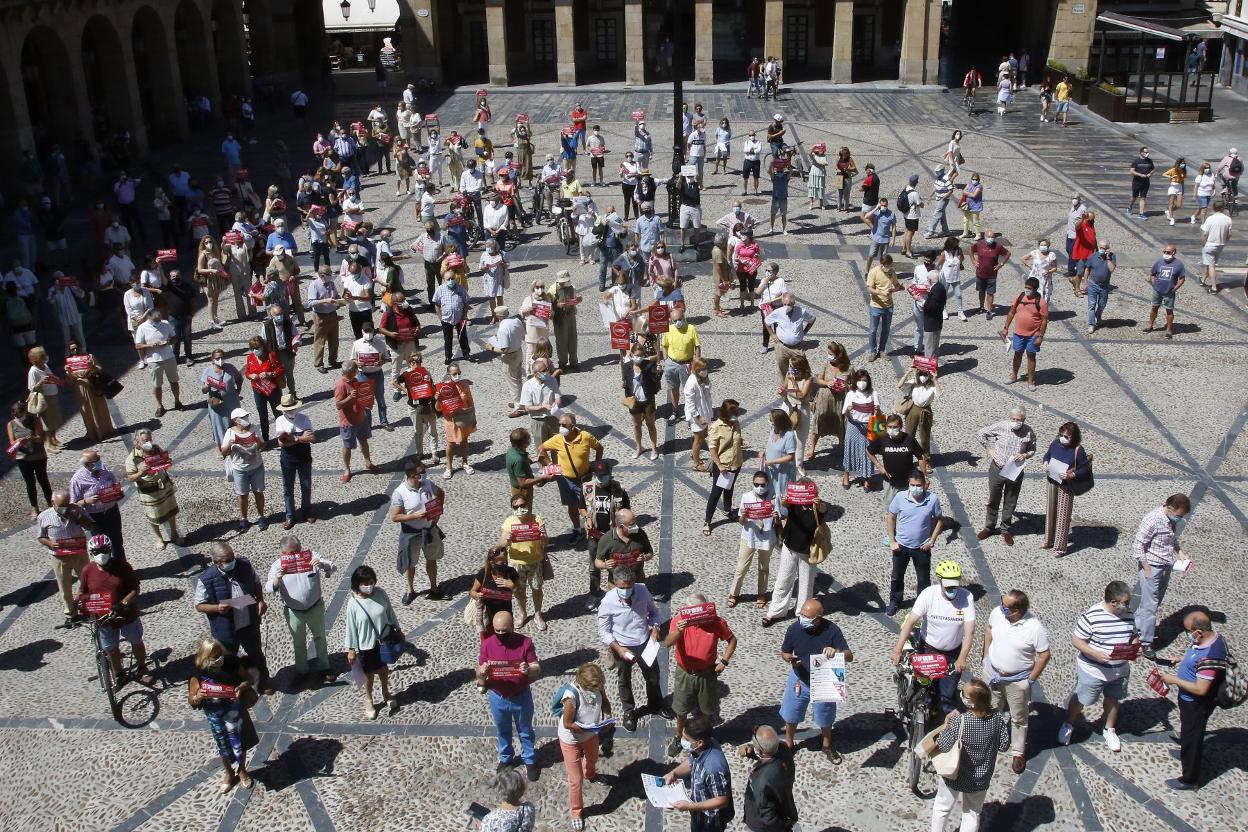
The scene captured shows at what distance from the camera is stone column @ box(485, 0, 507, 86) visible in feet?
146

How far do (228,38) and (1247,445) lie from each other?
38.8 m

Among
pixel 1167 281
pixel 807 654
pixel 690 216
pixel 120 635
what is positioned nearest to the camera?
pixel 807 654

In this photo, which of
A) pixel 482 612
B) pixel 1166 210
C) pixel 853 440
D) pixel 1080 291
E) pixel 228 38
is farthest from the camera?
pixel 228 38

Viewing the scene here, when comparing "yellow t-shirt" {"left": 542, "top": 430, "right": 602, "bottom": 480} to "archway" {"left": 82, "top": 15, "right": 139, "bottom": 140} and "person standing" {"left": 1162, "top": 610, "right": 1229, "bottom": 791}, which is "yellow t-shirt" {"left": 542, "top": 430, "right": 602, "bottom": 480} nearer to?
"person standing" {"left": 1162, "top": 610, "right": 1229, "bottom": 791}

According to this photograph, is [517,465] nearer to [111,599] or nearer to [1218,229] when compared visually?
[111,599]

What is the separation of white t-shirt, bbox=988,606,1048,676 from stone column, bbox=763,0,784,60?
3718 cm

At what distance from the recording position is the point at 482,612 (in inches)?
416

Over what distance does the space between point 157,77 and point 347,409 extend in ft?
93.5

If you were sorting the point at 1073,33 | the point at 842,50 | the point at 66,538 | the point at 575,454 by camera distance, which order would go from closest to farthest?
the point at 66,538 → the point at 575,454 → the point at 1073,33 → the point at 842,50

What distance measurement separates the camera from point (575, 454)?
42.0 ft

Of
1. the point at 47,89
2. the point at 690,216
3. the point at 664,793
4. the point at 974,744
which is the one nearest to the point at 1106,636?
the point at 974,744

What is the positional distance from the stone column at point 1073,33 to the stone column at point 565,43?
17.4 metres

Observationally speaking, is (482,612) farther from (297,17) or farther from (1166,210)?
(297,17)

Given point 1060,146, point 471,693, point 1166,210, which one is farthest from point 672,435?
point 1060,146
